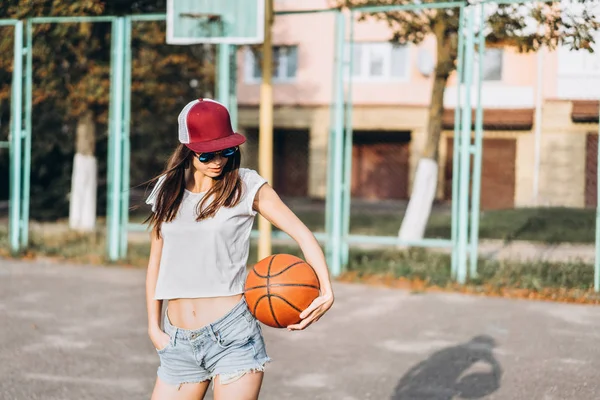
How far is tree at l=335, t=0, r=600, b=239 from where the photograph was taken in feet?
34.9

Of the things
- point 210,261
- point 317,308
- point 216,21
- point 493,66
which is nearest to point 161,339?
point 210,261

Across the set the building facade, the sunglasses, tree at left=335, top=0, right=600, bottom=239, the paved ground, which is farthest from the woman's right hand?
the building facade

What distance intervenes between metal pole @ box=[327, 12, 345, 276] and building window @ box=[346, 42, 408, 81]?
19727 millimetres

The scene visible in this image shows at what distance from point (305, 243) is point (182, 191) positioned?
524 mm

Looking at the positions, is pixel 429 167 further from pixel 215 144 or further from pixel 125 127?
pixel 215 144

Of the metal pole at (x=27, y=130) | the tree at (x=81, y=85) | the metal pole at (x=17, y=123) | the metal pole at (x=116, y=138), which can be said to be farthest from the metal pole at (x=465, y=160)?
the metal pole at (x=17, y=123)

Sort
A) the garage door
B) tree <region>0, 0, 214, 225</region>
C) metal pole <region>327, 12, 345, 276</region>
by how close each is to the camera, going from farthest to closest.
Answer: the garage door < tree <region>0, 0, 214, 225</region> < metal pole <region>327, 12, 345, 276</region>

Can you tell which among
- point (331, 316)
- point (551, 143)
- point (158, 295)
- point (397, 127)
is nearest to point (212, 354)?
point (158, 295)

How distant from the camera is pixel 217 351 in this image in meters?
3.59

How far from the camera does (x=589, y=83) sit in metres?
14.7

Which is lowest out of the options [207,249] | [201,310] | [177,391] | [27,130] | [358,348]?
[358,348]

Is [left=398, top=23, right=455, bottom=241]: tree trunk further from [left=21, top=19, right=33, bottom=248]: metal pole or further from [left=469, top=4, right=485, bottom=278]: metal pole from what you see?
[left=21, top=19, right=33, bottom=248]: metal pole

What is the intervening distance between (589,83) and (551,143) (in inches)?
482

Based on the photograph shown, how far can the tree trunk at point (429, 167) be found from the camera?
1272 cm
